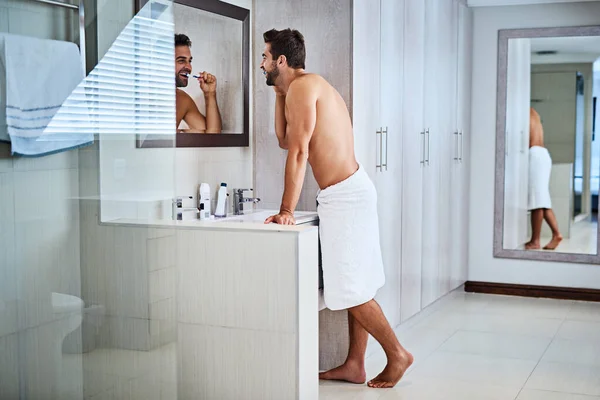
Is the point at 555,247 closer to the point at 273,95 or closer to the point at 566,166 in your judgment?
the point at 566,166

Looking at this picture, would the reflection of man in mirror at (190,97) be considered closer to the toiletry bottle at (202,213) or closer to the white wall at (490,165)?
the toiletry bottle at (202,213)

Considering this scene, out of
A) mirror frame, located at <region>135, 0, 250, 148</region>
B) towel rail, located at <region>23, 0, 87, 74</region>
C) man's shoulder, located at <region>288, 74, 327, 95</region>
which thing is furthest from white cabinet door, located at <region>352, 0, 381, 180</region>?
towel rail, located at <region>23, 0, 87, 74</region>

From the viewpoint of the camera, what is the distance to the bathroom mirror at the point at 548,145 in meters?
6.13

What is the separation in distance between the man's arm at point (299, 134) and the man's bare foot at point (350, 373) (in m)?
0.91

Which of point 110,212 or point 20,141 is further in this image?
point 110,212

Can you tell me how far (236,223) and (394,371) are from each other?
1217mm

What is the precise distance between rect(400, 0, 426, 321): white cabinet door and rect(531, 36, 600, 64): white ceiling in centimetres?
162

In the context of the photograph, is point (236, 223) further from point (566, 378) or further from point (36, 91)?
point (566, 378)

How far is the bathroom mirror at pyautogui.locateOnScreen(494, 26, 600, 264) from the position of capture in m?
6.13

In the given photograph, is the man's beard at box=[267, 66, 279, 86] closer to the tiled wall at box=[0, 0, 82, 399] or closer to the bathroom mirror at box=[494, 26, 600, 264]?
the tiled wall at box=[0, 0, 82, 399]

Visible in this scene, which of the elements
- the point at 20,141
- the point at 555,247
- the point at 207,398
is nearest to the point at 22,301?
the point at 20,141

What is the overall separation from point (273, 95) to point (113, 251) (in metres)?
1.87

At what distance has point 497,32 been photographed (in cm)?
634

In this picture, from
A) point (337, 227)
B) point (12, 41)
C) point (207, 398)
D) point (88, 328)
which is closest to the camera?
point (12, 41)
